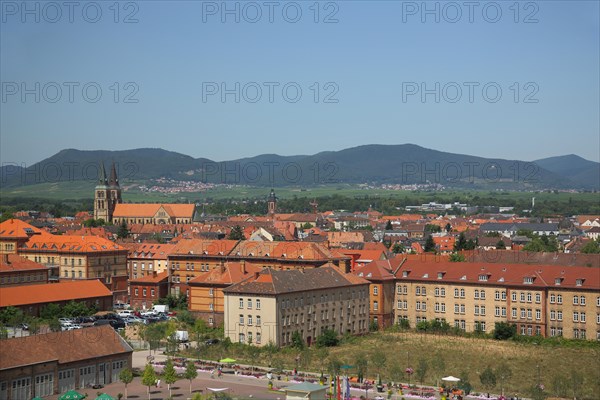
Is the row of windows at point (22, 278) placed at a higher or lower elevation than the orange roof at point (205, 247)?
lower

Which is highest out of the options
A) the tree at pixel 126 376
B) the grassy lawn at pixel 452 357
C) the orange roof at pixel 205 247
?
the orange roof at pixel 205 247

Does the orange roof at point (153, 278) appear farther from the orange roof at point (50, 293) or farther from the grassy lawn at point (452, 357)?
the grassy lawn at point (452, 357)

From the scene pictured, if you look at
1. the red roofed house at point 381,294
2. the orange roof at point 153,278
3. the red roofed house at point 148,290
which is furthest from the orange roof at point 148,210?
the red roofed house at point 381,294

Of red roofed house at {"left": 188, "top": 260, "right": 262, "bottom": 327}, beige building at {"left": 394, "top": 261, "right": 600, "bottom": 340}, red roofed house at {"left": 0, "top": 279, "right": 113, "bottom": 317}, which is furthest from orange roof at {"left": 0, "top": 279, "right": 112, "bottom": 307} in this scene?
beige building at {"left": 394, "top": 261, "right": 600, "bottom": 340}

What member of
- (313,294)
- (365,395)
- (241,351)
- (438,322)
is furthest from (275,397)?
(438,322)

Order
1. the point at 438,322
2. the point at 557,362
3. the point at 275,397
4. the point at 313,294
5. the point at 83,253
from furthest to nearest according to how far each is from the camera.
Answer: the point at 83,253 < the point at 438,322 < the point at 313,294 < the point at 557,362 < the point at 275,397

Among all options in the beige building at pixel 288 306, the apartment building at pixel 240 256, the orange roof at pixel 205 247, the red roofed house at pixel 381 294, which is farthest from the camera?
the orange roof at pixel 205 247

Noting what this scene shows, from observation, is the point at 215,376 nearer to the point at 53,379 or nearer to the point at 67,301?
the point at 53,379
